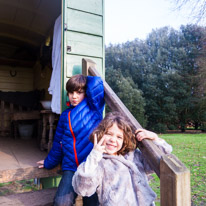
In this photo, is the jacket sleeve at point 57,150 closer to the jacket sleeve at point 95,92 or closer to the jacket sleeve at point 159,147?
the jacket sleeve at point 95,92

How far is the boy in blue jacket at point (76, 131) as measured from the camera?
158cm

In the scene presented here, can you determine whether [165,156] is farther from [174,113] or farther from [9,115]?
[174,113]

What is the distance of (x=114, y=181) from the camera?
4.14ft

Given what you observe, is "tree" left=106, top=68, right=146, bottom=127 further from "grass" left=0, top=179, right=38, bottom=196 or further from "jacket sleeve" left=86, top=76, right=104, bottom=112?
"jacket sleeve" left=86, top=76, right=104, bottom=112

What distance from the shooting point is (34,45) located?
15.4 ft

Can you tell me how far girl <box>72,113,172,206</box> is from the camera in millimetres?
1188

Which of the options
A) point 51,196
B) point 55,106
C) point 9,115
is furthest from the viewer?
point 9,115

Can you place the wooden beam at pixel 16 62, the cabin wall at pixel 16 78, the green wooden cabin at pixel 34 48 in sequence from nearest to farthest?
the green wooden cabin at pixel 34 48 → the wooden beam at pixel 16 62 → the cabin wall at pixel 16 78

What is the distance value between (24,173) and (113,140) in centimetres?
110

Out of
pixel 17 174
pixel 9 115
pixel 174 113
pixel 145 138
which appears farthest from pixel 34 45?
pixel 174 113

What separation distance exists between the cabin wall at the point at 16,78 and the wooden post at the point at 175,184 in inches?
219

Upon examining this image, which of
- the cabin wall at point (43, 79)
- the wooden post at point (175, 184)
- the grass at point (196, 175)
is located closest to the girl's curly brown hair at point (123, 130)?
the wooden post at point (175, 184)

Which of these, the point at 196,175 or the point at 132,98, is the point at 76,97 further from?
the point at 132,98

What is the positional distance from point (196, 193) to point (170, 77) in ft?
45.2
